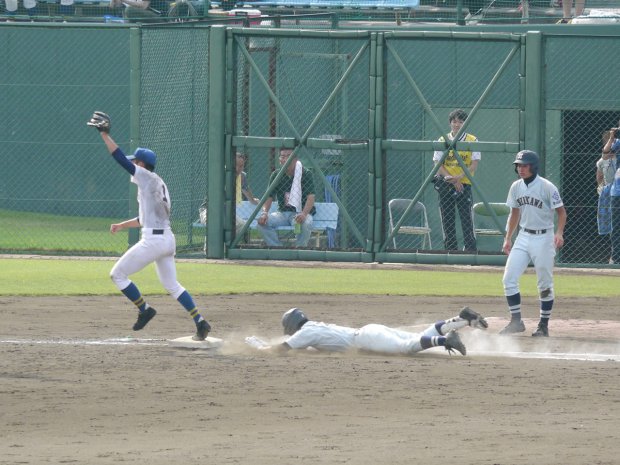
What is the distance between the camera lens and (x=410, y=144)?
1783 centimetres

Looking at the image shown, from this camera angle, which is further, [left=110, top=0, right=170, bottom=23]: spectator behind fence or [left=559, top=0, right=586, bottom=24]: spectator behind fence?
[left=110, top=0, right=170, bottom=23]: spectator behind fence

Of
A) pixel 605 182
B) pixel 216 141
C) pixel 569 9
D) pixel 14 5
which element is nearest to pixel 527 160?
pixel 605 182

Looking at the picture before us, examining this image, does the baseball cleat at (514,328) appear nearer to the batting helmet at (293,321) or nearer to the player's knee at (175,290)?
the batting helmet at (293,321)

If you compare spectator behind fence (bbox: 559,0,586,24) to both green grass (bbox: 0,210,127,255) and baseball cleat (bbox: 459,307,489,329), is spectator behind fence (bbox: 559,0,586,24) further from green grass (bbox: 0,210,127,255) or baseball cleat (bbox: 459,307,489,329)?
baseball cleat (bbox: 459,307,489,329)

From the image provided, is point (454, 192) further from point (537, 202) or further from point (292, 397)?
point (292, 397)

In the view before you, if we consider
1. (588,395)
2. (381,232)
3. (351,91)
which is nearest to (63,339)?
(588,395)

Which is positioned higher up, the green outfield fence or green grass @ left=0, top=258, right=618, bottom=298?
the green outfield fence

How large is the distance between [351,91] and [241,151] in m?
2.05

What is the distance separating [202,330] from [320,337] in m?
1.14

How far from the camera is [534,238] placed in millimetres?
12305

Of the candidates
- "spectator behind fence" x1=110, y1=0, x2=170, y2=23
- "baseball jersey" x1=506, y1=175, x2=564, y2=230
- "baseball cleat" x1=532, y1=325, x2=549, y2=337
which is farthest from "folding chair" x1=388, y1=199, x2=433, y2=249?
"spectator behind fence" x1=110, y1=0, x2=170, y2=23

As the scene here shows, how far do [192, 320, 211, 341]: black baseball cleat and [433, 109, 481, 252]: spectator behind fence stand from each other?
23.9ft

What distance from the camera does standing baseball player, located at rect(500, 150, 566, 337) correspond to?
1224 centimetres

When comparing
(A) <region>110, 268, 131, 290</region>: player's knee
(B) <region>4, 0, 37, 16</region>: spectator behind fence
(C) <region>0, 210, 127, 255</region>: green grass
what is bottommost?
(C) <region>0, 210, 127, 255</region>: green grass
